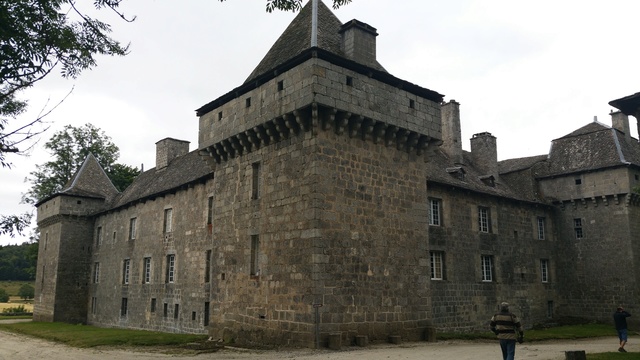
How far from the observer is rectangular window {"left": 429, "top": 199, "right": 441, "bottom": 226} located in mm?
24203

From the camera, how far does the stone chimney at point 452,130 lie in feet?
96.1

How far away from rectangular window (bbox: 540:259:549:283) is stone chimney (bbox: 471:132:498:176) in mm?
5400

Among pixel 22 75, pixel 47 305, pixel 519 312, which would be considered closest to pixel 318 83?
pixel 22 75

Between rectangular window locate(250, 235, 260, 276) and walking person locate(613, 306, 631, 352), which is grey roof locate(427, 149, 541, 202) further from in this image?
rectangular window locate(250, 235, 260, 276)

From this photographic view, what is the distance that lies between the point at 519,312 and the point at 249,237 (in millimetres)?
16012

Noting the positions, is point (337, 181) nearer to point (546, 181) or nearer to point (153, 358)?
point (153, 358)

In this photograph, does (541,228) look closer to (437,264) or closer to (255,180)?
(437,264)

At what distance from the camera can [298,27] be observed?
63.4 ft

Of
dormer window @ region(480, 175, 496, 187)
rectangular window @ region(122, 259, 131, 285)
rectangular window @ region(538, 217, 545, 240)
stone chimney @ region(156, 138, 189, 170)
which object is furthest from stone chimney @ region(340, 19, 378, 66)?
rectangular window @ region(122, 259, 131, 285)

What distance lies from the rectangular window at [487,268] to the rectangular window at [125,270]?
19309 millimetres

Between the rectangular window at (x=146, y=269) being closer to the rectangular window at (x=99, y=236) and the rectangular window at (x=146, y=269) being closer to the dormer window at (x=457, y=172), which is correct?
the rectangular window at (x=99, y=236)

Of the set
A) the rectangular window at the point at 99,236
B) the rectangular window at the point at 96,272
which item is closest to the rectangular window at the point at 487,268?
the rectangular window at the point at 96,272

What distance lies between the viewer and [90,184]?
36.3m

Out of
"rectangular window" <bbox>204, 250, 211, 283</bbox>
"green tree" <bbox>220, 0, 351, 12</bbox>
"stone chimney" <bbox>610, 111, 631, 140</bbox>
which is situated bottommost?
"rectangular window" <bbox>204, 250, 211, 283</bbox>
